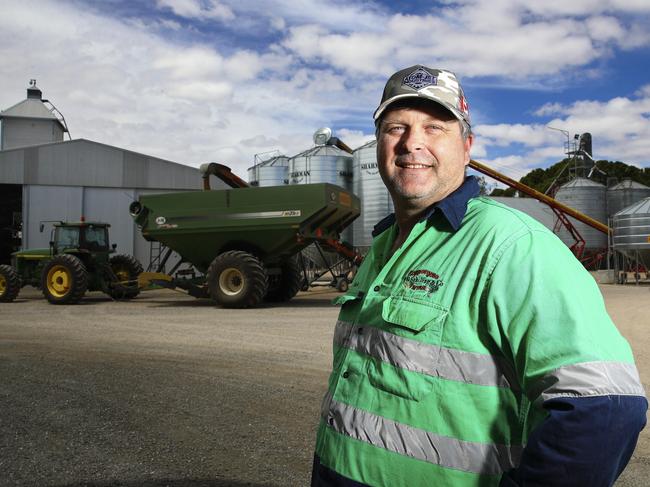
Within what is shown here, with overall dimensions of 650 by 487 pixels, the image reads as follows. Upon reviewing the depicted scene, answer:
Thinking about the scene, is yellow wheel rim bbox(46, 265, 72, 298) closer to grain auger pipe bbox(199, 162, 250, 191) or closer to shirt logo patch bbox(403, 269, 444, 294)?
grain auger pipe bbox(199, 162, 250, 191)

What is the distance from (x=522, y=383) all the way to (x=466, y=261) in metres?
0.32

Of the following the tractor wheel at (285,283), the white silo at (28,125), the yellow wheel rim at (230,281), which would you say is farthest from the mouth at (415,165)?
the white silo at (28,125)

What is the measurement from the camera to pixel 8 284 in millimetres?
15570

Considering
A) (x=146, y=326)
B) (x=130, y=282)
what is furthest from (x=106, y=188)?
(x=146, y=326)

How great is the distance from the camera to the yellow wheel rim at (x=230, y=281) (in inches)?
533

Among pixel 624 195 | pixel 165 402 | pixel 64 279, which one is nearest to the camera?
pixel 165 402

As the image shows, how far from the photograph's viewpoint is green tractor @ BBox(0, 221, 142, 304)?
14742mm

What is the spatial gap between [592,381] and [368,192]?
22895 millimetres

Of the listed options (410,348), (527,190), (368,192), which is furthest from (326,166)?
(410,348)

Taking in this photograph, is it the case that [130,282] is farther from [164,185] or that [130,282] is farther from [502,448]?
[502,448]

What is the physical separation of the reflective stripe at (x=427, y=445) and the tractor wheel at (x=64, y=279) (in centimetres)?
1431

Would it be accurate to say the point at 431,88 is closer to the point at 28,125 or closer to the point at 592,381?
the point at 592,381

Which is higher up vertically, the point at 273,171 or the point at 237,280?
the point at 273,171

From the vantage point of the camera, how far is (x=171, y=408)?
529cm
